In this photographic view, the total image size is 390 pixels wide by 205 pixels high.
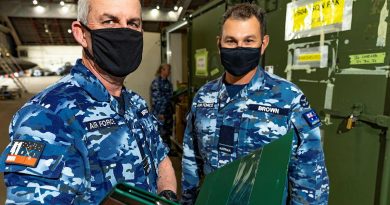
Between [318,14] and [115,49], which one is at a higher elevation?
[318,14]

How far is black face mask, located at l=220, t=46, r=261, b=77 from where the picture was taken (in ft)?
4.38

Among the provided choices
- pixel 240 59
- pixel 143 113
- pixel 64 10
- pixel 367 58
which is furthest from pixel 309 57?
pixel 64 10

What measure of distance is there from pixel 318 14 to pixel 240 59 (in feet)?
2.18

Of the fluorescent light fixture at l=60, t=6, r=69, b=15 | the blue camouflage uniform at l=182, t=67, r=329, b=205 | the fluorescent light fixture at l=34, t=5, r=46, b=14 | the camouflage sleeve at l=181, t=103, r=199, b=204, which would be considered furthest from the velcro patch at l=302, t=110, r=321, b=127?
the fluorescent light fixture at l=34, t=5, r=46, b=14

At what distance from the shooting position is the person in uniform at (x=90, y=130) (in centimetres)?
67

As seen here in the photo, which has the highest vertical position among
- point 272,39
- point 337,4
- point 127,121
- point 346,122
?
point 337,4

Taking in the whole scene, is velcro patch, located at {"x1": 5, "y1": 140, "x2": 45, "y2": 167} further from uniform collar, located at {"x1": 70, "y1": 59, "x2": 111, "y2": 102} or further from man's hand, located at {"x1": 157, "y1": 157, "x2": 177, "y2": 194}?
man's hand, located at {"x1": 157, "y1": 157, "x2": 177, "y2": 194}

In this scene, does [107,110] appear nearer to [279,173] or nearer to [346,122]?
[279,173]

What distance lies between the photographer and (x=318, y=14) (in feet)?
5.32

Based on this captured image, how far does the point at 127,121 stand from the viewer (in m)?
0.97

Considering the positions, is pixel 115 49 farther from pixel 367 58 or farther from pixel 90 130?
pixel 367 58

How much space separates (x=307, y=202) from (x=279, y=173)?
80 centimetres

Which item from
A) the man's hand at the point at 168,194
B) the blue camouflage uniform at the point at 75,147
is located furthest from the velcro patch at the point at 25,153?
the man's hand at the point at 168,194

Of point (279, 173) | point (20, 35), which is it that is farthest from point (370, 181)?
point (20, 35)
